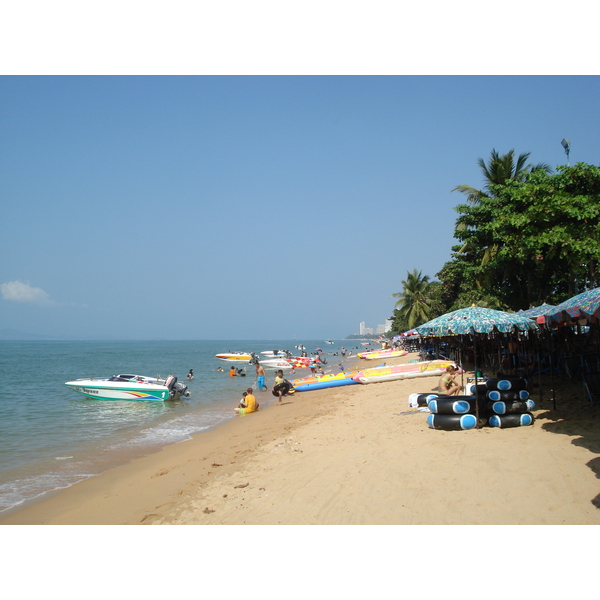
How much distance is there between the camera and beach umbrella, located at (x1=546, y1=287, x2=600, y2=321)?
21.6 feet

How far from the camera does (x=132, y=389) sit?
2005cm

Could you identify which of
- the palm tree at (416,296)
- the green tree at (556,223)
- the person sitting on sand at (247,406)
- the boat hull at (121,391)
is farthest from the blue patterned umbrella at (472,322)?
the palm tree at (416,296)

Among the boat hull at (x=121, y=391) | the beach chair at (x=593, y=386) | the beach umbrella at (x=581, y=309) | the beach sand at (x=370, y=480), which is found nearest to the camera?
the beach sand at (x=370, y=480)

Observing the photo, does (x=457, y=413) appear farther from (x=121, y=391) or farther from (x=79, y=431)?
(x=121, y=391)

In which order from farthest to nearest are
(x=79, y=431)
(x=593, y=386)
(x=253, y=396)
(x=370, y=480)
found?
(x=253, y=396)
(x=79, y=431)
(x=593, y=386)
(x=370, y=480)

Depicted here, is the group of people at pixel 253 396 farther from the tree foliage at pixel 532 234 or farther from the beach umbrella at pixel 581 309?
the beach umbrella at pixel 581 309

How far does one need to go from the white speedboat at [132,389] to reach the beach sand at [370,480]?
32.0ft

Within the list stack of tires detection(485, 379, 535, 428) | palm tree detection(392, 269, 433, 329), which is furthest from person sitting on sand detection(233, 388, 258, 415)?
palm tree detection(392, 269, 433, 329)

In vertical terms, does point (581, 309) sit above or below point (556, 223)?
below

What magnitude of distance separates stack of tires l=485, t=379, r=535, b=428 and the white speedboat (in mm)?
14858

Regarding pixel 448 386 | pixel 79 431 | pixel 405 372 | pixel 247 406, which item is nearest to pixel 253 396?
pixel 247 406

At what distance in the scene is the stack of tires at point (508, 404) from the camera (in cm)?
796

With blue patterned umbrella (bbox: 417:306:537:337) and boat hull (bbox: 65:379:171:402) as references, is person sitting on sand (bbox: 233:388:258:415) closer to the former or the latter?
boat hull (bbox: 65:379:171:402)

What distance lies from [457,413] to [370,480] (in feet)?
9.58
